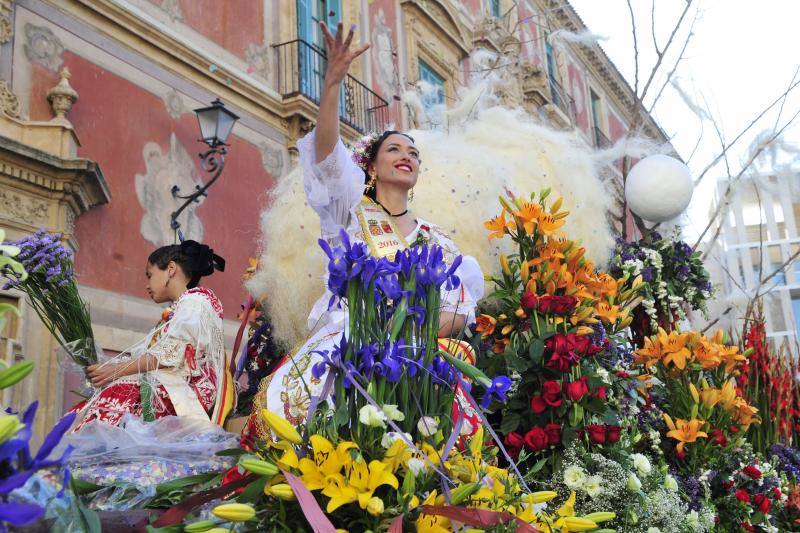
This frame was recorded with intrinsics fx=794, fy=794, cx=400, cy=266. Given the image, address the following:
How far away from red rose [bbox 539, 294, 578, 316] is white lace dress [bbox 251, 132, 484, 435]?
209mm

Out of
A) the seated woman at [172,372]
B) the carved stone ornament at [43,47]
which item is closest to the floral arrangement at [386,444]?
the seated woman at [172,372]

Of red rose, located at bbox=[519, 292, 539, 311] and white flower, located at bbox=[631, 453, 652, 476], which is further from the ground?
red rose, located at bbox=[519, 292, 539, 311]

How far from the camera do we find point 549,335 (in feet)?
8.36

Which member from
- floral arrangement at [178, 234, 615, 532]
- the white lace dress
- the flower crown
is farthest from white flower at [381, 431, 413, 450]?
the flower crown

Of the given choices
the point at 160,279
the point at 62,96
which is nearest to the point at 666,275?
the point at 160,279

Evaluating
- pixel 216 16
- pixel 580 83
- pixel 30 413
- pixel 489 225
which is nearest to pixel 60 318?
pixel 489 225

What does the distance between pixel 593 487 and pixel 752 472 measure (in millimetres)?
1282

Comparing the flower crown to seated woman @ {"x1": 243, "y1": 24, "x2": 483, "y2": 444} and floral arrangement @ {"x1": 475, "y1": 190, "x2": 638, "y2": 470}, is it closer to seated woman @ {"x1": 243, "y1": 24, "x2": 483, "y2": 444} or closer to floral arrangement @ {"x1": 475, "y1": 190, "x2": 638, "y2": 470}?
seated woman @ {"x1": 243, "y1": 24, "x2": 483, "y2": 444}

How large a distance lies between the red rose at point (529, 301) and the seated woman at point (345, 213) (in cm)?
15

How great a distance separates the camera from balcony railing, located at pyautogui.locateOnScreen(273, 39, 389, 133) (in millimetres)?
10141

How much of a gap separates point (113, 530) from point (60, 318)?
5.40 feet

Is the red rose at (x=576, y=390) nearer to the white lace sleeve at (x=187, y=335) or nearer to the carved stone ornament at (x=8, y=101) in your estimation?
the white lace sleeve at (x=187, y=335)

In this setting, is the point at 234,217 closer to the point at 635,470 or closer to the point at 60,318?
the point at 60,318

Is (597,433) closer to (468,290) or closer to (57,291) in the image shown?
(468,290)
